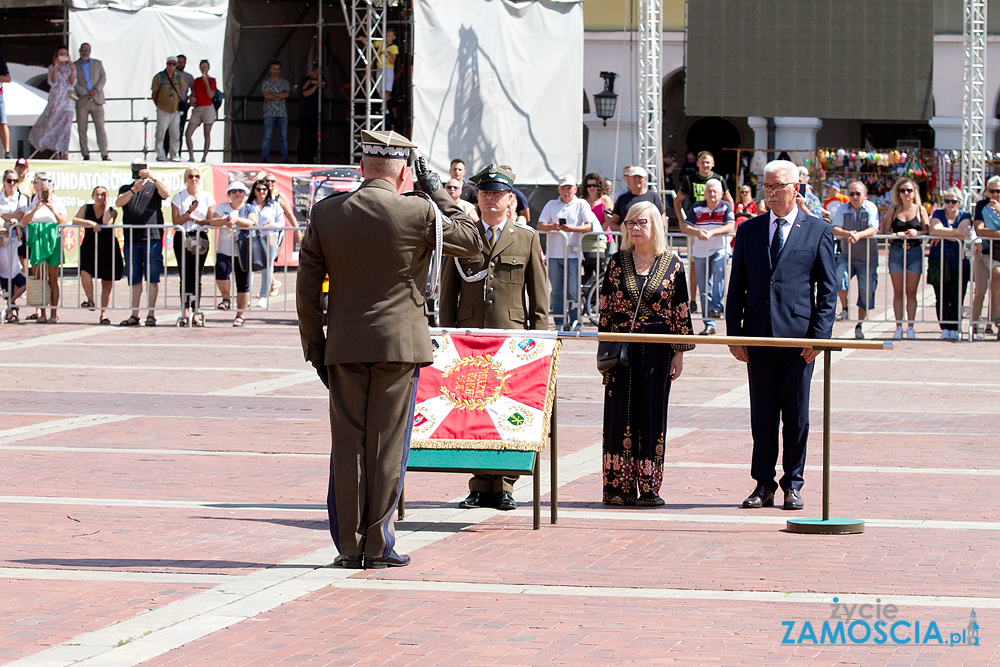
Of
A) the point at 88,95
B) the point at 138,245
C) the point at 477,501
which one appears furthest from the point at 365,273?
the point at 88,95

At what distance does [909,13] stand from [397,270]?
81.4 feet

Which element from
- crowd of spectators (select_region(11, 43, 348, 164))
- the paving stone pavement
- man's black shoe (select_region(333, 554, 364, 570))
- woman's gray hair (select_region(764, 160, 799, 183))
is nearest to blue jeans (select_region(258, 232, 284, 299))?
the paving stone pavement

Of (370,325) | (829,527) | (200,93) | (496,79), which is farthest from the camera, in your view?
(200,93)

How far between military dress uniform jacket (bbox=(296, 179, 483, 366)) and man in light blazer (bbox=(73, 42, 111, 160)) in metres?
21.4

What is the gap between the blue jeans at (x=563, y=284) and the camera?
17781 millimetres

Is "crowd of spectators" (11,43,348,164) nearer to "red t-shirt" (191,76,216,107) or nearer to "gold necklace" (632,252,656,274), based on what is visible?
"red t-shirt" (191,76,216,107)

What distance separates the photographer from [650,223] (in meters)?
8.51

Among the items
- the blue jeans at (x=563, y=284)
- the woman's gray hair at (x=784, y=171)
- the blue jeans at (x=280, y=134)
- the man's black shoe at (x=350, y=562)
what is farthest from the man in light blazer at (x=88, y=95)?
the man's black shoe at (x=350, y=562)

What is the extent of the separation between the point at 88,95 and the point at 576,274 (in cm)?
1304

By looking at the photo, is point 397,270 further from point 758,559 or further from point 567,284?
point 567,284

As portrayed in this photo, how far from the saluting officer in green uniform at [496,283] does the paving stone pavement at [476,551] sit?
1.07m

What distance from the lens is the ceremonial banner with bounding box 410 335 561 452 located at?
25.4ft

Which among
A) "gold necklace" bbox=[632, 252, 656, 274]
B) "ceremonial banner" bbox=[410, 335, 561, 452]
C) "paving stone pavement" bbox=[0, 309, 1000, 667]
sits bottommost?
"paving stone pavement" bbox=[0, 309, 1000, 667]

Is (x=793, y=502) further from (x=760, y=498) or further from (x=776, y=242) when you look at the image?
(x=776, y=242)
